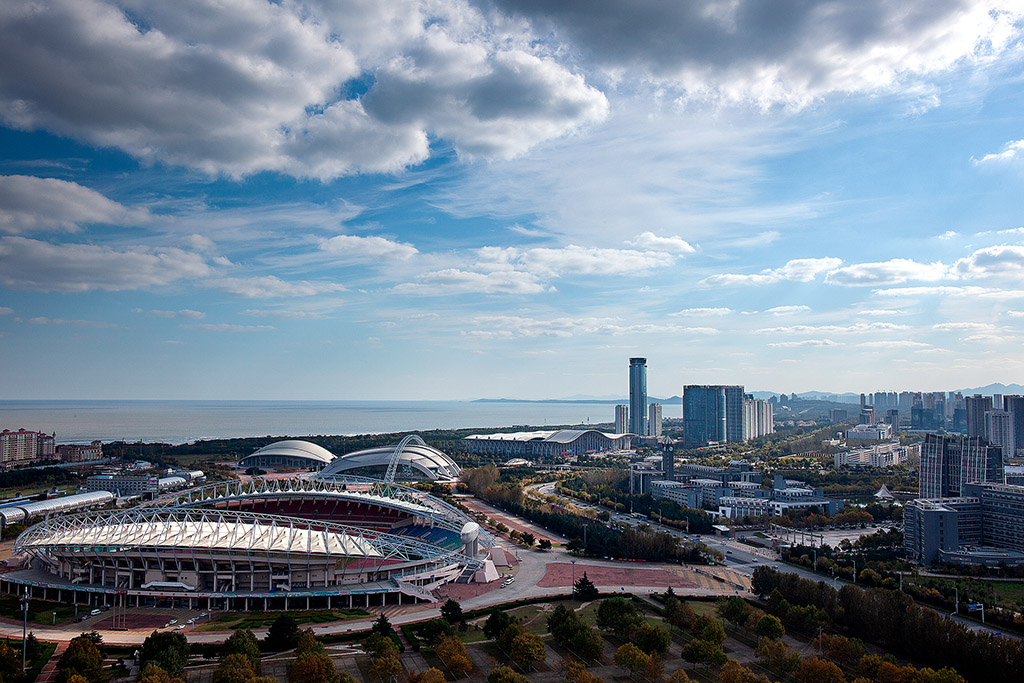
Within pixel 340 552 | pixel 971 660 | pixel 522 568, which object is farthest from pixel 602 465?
pixel 971 660

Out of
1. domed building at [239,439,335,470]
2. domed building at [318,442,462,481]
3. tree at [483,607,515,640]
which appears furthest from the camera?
domed building at [239,439,335,470]

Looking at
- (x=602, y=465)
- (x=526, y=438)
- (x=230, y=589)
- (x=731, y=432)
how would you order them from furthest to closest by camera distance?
(x=731, y=432) < (x=526, y=438) < (x=602, y=465) < (x=230, y=589)

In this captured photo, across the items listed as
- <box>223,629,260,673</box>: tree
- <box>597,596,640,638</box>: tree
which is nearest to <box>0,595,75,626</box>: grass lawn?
<box>223,629,260,673</box>: tree

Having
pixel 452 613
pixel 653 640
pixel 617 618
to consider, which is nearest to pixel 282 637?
pixel 452 613

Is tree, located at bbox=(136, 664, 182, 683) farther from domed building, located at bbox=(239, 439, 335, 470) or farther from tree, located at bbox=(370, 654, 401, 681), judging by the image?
domed building, located at bbox=(239, 439, 335, 470)

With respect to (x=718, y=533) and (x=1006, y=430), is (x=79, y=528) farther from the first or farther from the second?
(x=1006, y=430)

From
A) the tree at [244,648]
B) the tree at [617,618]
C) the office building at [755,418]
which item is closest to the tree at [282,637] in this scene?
the tree at [244,648]
